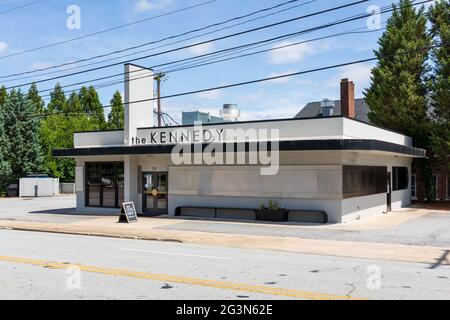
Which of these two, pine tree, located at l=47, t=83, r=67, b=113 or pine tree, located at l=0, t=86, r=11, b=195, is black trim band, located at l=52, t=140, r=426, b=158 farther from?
pine tree, located at l=47, t=83, r=67, b=113

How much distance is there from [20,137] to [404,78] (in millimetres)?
33496

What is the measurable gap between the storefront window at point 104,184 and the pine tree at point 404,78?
18.2 meters

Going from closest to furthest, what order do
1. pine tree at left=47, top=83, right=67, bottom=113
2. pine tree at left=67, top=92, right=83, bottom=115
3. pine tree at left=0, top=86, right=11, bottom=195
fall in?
1. pine tree at left=0, top=86, right=11, bottom=195
2. pine tree at left=67, top=92, right=83, bottom=115
3. pine tree at left=47, top=83, right=67, bottom=113

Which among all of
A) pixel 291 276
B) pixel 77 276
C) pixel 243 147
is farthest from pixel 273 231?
pixel 77 276

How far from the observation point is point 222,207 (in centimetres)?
2188

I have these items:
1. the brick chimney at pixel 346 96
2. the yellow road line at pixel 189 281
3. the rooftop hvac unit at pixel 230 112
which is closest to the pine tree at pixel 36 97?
the rooftop hvac unit at pixel 230 112

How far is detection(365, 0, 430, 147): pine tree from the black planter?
50.8ft

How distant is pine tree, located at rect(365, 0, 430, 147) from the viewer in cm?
3139

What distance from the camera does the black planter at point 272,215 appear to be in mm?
20094

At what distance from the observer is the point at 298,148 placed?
18.8 metres

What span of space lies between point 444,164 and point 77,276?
28326 millimetres
